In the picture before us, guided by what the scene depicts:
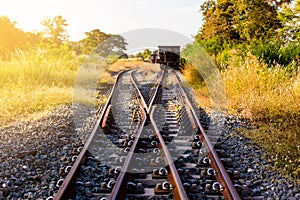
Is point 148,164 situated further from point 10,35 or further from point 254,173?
point 10,35

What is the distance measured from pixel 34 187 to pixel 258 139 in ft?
10.9

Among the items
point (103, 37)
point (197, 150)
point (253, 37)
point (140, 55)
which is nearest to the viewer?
point (197, 150)

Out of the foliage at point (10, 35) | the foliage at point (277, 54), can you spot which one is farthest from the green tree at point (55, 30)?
the foliage at point (277, 54)

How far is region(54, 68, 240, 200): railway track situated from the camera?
3.60 m

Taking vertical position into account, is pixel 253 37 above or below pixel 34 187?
above

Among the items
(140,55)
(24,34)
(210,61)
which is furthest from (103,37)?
(210,61)

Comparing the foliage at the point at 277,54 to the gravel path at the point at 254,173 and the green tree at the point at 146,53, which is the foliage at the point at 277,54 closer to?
the gravel path at the point at 254,173

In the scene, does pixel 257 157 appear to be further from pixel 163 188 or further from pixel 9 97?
pixel 9 97

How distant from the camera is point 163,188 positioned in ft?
11.7

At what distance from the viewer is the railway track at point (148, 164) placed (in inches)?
142

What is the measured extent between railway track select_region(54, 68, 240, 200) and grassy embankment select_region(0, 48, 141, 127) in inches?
86.7

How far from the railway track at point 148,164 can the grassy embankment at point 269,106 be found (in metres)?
0.91

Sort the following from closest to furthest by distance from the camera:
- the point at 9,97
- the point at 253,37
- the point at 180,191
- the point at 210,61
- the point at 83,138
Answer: the point at 180,191, the point at 83,138, the point at 9,97, the point at 210,61, the point at 253,37

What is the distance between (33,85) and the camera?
→ 1113 cm
